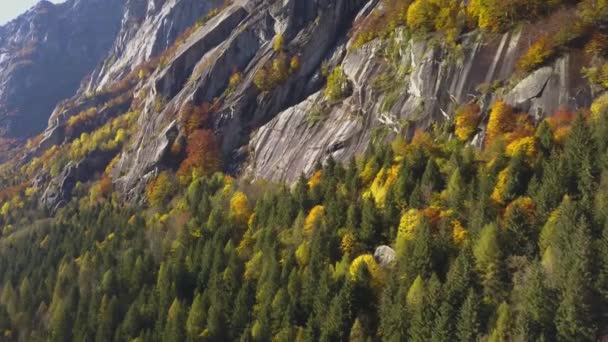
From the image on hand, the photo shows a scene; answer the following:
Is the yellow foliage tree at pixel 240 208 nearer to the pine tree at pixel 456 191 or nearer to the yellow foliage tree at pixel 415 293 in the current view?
the pine tree at pixel 456 191

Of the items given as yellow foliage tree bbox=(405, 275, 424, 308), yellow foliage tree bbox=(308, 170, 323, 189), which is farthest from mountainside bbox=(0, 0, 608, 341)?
yellow foliage tree bbox=(308, 170, 323, 189)

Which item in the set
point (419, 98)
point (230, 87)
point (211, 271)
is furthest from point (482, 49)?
point (230, 87)

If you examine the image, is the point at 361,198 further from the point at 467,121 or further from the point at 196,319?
the point at 196,319

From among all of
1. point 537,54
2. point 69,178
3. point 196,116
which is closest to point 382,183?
point 537,54

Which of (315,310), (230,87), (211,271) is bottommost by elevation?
(315,310)

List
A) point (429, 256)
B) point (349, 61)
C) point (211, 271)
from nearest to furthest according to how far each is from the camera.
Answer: point (429, 256) → point (211, 271) → point (349, 61)

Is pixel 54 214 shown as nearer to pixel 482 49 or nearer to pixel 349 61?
pixel 349 61
